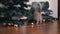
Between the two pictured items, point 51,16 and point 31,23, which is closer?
point 31,23

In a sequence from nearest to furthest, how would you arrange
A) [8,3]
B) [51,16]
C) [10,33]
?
1. [10,33]
2. [8,3]
3. [51,16]

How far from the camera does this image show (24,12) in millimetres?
3777

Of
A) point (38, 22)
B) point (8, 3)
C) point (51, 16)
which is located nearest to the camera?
point (8, 3)

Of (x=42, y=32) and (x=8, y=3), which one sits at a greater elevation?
(x=8, y=3)

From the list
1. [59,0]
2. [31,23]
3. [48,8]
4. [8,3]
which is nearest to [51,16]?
[48,8]

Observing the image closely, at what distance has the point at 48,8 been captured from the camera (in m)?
4.42

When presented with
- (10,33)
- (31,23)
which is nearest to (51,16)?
(31,23)

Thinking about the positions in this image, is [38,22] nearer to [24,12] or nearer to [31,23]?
[31,23]

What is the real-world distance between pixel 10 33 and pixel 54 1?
6.99 ft

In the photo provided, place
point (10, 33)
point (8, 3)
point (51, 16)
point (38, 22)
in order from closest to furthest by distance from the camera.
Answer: point (10, 33), point (8, 3), point (38, 22), point (51, 16)

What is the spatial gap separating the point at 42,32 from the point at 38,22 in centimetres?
98

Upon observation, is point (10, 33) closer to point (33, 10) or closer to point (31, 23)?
point (31, 23)

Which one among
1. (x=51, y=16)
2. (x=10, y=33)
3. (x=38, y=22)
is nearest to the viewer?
(x=10, y=33)

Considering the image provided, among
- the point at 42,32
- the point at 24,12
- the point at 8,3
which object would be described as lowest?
the point at 42,32
